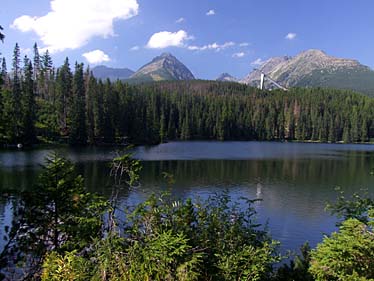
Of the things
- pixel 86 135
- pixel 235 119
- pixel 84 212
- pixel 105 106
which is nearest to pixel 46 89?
pixel 105 106

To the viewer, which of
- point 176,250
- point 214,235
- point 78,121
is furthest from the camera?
point 78,121

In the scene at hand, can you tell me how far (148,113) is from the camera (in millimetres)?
116312

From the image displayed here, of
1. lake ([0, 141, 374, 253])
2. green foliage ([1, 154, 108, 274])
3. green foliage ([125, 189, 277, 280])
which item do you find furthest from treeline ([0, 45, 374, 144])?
green foliage ([125, 189, 277, 280])

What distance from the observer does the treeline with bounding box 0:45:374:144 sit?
86.6 meters

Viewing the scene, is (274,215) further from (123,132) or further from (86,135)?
(123,132)

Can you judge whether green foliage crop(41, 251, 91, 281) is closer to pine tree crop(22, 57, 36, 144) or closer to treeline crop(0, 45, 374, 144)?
treeline crop(0, 45, 374, 144)

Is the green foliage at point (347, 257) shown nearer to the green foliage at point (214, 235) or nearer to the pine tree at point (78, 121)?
the green foliage at point (214, 235)

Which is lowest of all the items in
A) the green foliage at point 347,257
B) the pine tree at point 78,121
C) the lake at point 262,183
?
the lake at point 262,183

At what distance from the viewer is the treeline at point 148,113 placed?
8662 centimetres

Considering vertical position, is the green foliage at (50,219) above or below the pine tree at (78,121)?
below

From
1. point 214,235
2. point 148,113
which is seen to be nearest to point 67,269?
point 214,235

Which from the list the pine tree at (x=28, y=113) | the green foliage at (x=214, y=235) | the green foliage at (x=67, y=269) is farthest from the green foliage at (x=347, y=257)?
the pine tree at (x=28, y=113)

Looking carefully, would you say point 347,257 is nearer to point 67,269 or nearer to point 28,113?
point 67,269

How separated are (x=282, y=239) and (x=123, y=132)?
82.8 m
